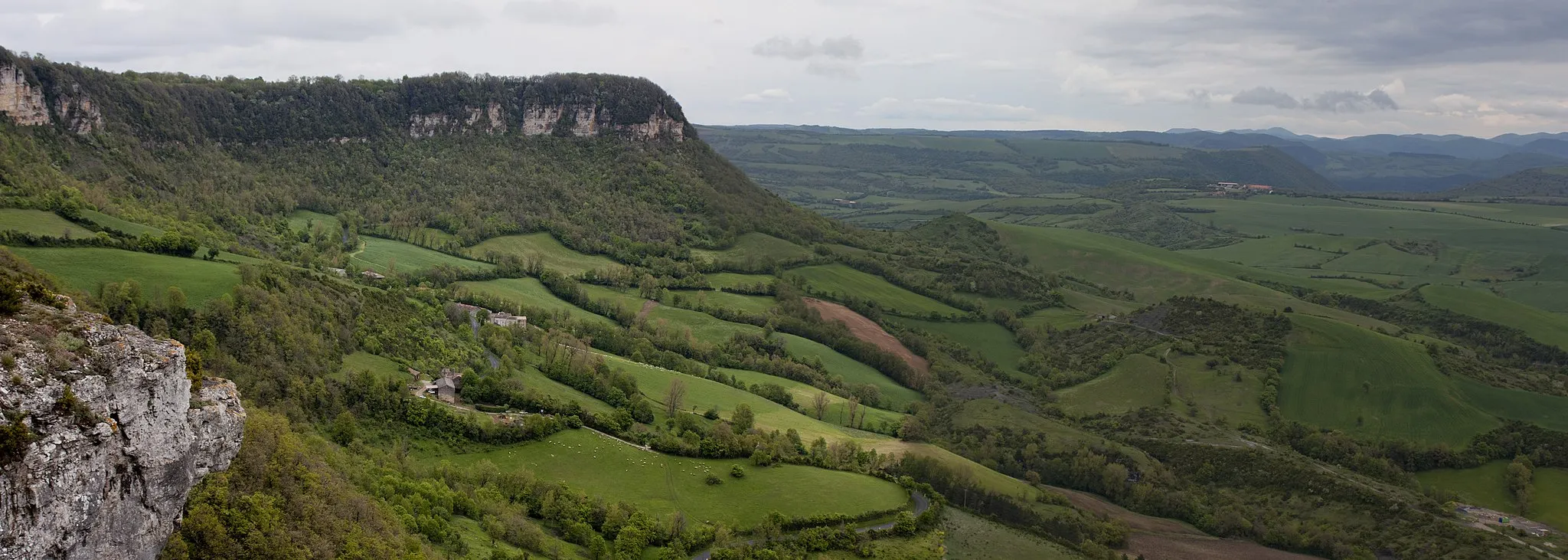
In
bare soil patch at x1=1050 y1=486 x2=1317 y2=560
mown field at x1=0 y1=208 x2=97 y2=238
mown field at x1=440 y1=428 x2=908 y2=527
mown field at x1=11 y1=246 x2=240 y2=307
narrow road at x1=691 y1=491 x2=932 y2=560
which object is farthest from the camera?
bare soil patch at x1=1050 y1=486 x2=1317 y2=560

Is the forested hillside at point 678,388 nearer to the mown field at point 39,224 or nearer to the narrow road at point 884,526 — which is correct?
the narrow road at point 884,526

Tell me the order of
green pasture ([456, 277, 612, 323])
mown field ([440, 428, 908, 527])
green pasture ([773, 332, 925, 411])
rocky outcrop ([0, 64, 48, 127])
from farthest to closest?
green pasture ([773, 332, 925, 411])
green pasture ([456, 277, 612, 323])
rocky outcrop ([0, 64, 48, 127])
mown field ([440, 428, 908, 527])

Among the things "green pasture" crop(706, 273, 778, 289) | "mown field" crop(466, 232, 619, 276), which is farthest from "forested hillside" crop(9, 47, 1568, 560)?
"mown field" crop(466, 232, 619, 276)

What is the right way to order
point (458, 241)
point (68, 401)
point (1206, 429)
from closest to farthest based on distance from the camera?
1. point (68, 401)
2. point (1206, 429)
3. point (458, 241)

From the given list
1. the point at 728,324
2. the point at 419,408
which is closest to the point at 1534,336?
the point at 728,324

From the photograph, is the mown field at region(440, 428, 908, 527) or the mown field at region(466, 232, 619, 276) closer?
the mown field at region(440, 428, 908, 527)

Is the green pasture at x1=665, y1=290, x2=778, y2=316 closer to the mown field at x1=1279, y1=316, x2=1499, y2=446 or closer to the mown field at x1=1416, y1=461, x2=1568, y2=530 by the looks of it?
the mown field at x1=1279, y1=316, x2=1499, y2=446

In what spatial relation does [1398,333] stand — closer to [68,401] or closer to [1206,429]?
[1206,429]

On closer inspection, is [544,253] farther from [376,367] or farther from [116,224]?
[376,367]
